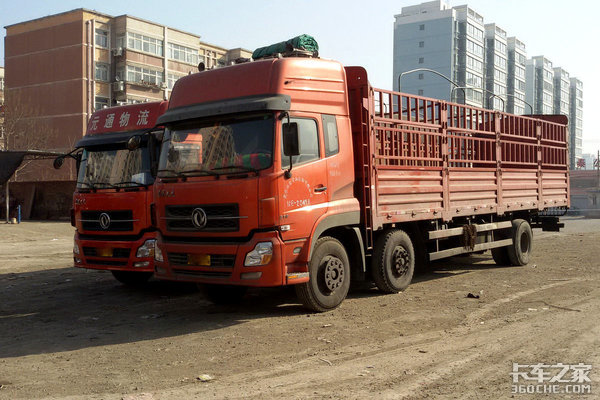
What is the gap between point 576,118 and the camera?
143m

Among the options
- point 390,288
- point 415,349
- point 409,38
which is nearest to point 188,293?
point 390,288

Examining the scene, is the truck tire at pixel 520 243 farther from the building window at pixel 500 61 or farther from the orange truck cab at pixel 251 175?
the building window at pixel 500 61

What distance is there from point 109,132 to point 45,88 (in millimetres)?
41636

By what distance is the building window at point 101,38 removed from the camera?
45.2 m

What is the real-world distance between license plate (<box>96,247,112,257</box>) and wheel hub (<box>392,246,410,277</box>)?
4.56 metres

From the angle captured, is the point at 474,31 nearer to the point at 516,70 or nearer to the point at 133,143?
the point at 516,70

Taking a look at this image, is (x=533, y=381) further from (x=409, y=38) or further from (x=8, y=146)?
(x=409, y=38)

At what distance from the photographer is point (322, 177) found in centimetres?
756

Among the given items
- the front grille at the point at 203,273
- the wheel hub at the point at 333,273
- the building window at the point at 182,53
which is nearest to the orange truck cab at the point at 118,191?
the front grille at the point at 203,273

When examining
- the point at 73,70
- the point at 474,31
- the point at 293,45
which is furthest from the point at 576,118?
the point at 293,45

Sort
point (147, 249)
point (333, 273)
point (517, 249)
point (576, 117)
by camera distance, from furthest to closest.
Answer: point (576, 117), point (517, 249), point (147, 249), point (333, 273)

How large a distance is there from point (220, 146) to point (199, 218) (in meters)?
0.96

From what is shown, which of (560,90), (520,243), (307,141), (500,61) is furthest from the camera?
(560,90)

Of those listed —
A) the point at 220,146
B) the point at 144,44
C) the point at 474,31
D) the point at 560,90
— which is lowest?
the point at 220,146
